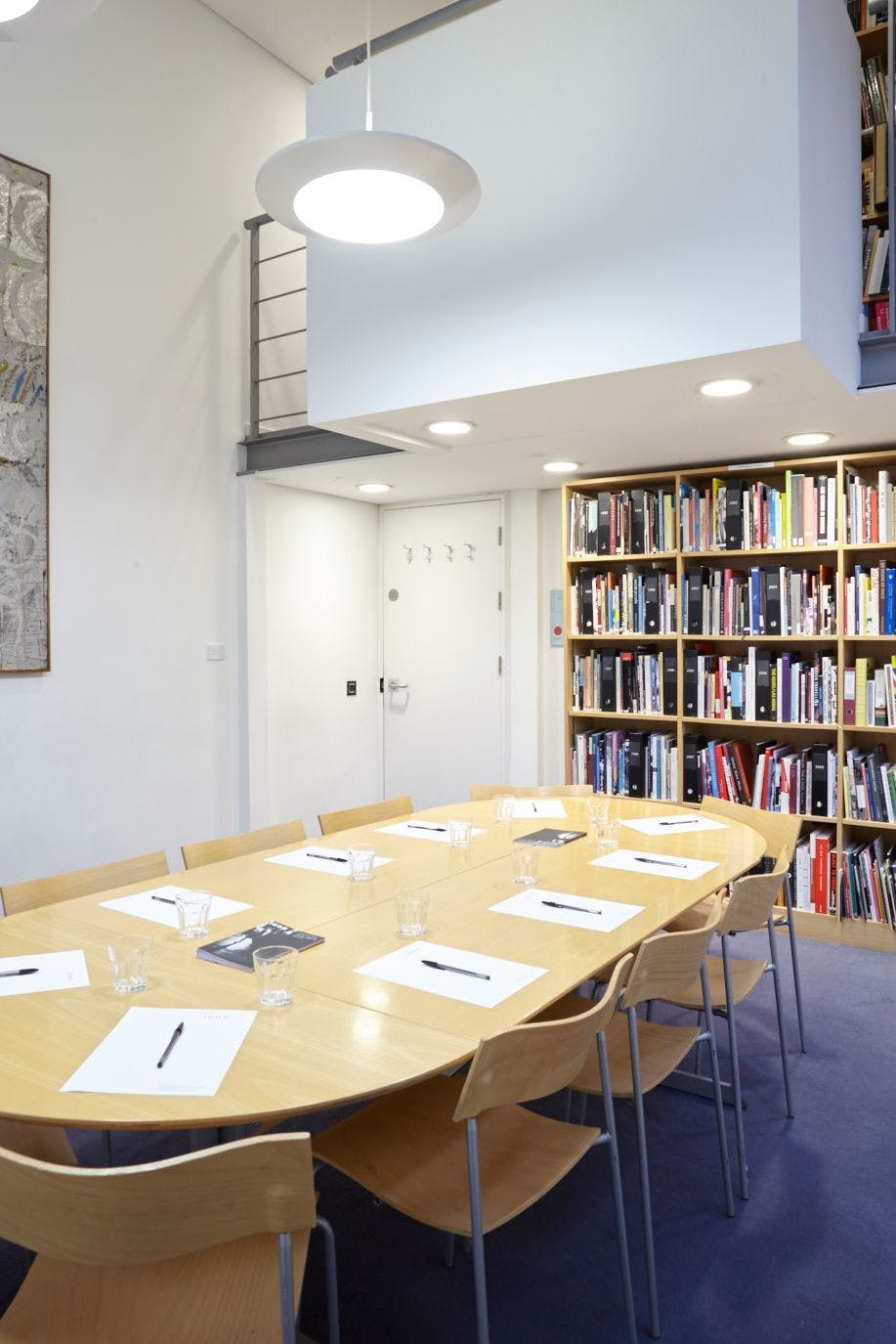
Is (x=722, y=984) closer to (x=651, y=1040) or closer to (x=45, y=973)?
(x=651, y=1040)

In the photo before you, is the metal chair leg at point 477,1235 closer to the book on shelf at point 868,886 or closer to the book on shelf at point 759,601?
the book on shelf at point 868,886

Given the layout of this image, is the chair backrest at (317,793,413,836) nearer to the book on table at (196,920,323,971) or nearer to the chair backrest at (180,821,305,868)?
the chair backrest at (180,821,305,868)

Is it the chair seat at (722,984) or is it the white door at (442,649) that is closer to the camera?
the chair seat at (722,984)

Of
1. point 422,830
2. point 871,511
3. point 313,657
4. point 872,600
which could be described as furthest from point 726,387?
point 313,657

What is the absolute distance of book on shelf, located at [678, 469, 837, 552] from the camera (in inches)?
173

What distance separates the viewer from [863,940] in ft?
14.1

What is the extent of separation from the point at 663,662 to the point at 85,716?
2.89 m

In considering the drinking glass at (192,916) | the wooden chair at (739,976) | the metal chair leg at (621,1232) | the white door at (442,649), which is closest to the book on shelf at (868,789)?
the wooden chair at (739,976)

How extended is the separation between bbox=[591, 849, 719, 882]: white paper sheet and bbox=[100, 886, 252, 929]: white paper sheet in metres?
1.12

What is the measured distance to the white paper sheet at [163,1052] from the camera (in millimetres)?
1456

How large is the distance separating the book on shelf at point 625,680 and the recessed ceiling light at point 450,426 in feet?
5.56

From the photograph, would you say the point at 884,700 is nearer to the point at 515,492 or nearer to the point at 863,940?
the point at 863,940

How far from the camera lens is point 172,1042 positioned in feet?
5.27

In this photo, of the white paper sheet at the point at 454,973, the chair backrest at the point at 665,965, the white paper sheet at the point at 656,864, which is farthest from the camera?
the white paper sheet at the point at 656,864
